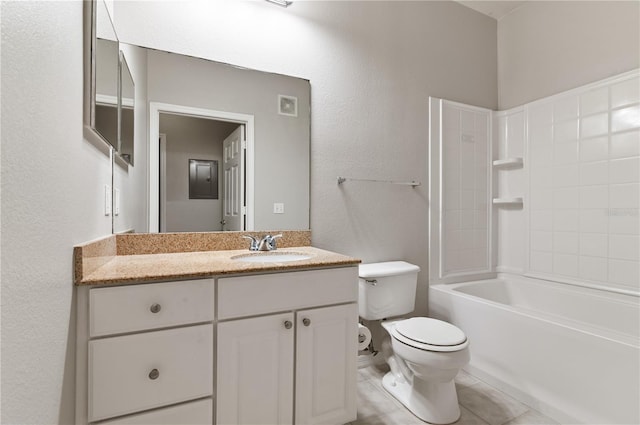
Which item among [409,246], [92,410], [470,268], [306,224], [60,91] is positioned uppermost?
[60,91]

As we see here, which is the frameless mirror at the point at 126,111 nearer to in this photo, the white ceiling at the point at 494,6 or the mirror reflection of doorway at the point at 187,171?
the mirror reflection of doorway at the point at 187,171

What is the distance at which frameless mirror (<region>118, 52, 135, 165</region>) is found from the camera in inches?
54.7

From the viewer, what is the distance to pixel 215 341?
1184 mm

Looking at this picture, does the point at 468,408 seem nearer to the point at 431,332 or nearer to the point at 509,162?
the point at 431,332

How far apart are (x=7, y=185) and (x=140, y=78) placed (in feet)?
4.09

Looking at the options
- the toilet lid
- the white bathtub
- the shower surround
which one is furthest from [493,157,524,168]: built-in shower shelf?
the toilet lid

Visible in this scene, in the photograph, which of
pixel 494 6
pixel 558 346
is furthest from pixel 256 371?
pixel 494 6

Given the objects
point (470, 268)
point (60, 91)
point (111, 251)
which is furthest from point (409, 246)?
point (60, 91)

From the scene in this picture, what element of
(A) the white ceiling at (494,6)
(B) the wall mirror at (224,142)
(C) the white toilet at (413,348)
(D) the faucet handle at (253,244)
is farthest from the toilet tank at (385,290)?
(A) the white ceiling at (494,6)

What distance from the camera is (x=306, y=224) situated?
1.97 metres

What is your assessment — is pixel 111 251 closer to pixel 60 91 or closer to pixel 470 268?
pixel 60 91

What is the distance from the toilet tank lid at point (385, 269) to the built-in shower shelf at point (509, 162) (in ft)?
4.21

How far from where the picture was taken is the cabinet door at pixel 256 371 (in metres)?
1.20

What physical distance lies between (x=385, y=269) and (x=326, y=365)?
0.79 metres
